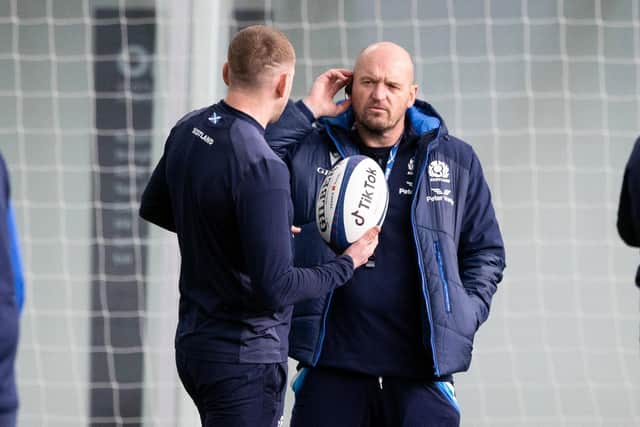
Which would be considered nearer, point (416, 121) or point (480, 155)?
point (416, 121)

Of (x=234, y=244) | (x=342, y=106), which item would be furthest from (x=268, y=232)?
(x=342, y=106)

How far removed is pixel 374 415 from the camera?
123 inches

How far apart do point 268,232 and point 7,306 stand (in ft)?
2.23

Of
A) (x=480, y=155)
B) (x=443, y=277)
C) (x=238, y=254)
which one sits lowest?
(x=443, y=277)

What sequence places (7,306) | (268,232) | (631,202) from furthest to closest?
1. (631,202)
2. (268,232)
3. (7,306)

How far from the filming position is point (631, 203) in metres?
2.63

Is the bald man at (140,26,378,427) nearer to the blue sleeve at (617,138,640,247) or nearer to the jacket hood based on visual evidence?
the jacket hood

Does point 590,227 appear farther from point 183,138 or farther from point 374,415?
point 183,138

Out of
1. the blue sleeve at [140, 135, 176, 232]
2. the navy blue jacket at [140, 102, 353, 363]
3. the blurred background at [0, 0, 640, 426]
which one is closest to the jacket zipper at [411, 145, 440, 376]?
the navy blue jacket at [140, 102, 353, 363]

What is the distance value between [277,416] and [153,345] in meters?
2.19

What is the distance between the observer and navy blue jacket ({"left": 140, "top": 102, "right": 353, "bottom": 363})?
2.53 m

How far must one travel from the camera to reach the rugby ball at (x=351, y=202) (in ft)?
9.64

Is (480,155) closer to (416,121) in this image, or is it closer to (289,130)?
(416,121)

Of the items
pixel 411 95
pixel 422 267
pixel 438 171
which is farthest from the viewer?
pixel 411 95
